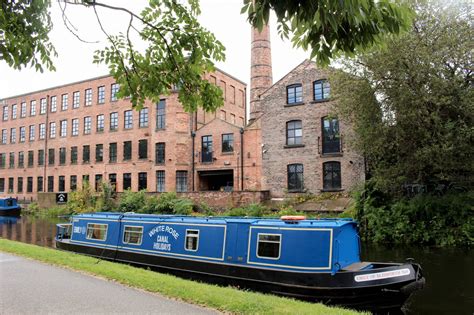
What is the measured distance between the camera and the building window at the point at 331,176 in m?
23.7

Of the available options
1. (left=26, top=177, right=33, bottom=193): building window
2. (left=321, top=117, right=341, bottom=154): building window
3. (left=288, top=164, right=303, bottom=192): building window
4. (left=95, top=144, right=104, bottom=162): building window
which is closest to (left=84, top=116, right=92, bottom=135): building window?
(left=95, top=144, right=104, bottom=162): building window

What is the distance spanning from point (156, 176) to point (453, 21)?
22.3 metres

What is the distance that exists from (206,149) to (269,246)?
68.3 ft

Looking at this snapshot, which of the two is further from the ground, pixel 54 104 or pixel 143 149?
pixel 54 104

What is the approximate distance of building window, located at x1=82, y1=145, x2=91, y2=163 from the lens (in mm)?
36062

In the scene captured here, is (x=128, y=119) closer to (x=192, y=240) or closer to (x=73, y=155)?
(x=73, y=155)

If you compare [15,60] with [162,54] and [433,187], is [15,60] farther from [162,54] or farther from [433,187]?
[433,187]

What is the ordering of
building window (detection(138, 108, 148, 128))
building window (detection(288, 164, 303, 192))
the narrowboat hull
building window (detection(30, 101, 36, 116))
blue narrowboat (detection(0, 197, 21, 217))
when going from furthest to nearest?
building window (detection(30, 101, 36, 116)) → blue narrowboat (detection(0, 197, 21, 217)) → building window (detection(138, 108, 148, 128)) → building window (detection(288, 164, 303, 192)) → the narrowboat hull

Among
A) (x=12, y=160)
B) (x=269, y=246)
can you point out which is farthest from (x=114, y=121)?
(x=269, y=246)

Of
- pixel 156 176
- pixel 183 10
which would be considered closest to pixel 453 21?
pixel 183 10

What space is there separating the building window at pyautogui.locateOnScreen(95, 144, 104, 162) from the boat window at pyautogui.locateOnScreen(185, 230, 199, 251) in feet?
86.1

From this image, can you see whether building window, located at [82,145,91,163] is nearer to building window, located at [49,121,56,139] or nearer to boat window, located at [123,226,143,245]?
building window, located at [49,121,56,139]

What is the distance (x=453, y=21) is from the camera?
16.0 m

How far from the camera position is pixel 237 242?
10.0 metres
